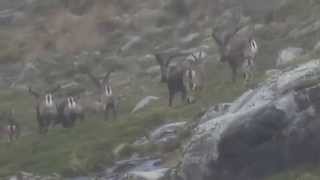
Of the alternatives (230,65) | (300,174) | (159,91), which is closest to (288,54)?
(230,65)

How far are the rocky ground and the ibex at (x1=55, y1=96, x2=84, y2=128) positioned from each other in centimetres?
121

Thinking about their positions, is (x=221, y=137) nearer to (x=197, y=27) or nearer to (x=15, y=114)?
(x=15, y=114)

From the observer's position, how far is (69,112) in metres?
53.1

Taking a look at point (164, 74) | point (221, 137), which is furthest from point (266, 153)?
point (164, 74)

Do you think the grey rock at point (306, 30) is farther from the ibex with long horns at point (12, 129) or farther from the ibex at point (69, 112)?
the ibex with long horns at point (12, 129)

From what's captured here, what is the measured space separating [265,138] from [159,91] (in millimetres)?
30781

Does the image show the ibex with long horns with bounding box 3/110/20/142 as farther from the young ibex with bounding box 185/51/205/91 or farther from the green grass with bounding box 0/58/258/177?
the young ibex with bounding box 185/51/205/91

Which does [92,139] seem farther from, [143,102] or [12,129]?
[12,129]

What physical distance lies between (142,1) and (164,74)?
4282 cm

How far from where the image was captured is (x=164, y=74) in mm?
53375

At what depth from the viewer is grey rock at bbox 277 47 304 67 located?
5388cm

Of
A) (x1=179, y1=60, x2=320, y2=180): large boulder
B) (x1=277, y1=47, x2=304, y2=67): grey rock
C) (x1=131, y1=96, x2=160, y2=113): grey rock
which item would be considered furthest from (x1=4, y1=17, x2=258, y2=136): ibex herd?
(x1=179, y1=60, x2=320, y2=180): large boulder

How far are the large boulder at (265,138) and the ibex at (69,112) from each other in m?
23.4

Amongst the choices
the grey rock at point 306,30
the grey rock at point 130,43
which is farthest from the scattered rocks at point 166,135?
the grey rock at point 130,43
